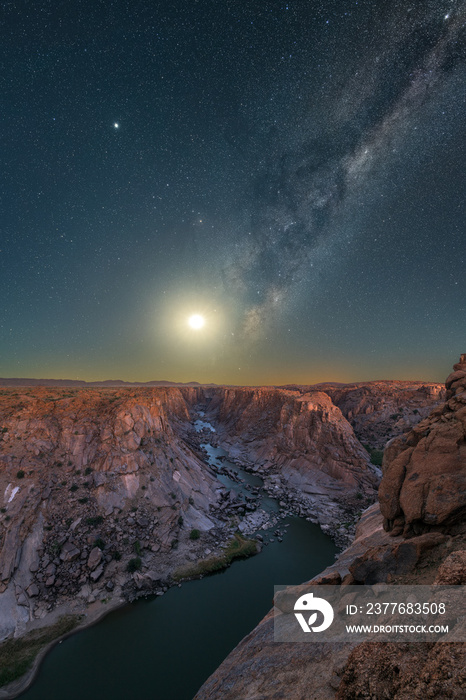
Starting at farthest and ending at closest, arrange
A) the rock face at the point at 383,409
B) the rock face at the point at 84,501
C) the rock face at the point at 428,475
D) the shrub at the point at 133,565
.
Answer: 1. the rock face at the point at 383,409
2. the shrub at the point at 133,565
3. the rock face at the point at 84,501
4. the rock face at the point at 428,475

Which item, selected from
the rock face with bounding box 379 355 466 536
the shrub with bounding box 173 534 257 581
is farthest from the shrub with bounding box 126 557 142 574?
the rock face with bounding box 379 355 466 536

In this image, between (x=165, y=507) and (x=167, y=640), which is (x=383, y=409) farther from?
(x=167, y=640)

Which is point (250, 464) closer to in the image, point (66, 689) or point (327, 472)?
point (327, 472)

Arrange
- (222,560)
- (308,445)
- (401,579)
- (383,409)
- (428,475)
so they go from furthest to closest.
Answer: (383,409)
(308,445)
(222,560)
(428,475)
(401,579)

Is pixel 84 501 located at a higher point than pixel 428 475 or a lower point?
lower

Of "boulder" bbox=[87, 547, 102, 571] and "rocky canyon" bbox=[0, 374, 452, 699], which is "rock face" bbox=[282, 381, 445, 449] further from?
"boulder" bbox=[87, 547, 102, 571]

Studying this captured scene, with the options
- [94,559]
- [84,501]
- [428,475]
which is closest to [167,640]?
[94,559]

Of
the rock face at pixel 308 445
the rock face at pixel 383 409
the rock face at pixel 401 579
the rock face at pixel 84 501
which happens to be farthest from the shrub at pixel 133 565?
the rock face at pixel 383 409

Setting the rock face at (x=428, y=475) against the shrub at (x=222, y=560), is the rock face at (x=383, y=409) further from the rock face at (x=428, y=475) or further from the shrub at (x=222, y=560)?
the rock face at (x=428, y=475)
